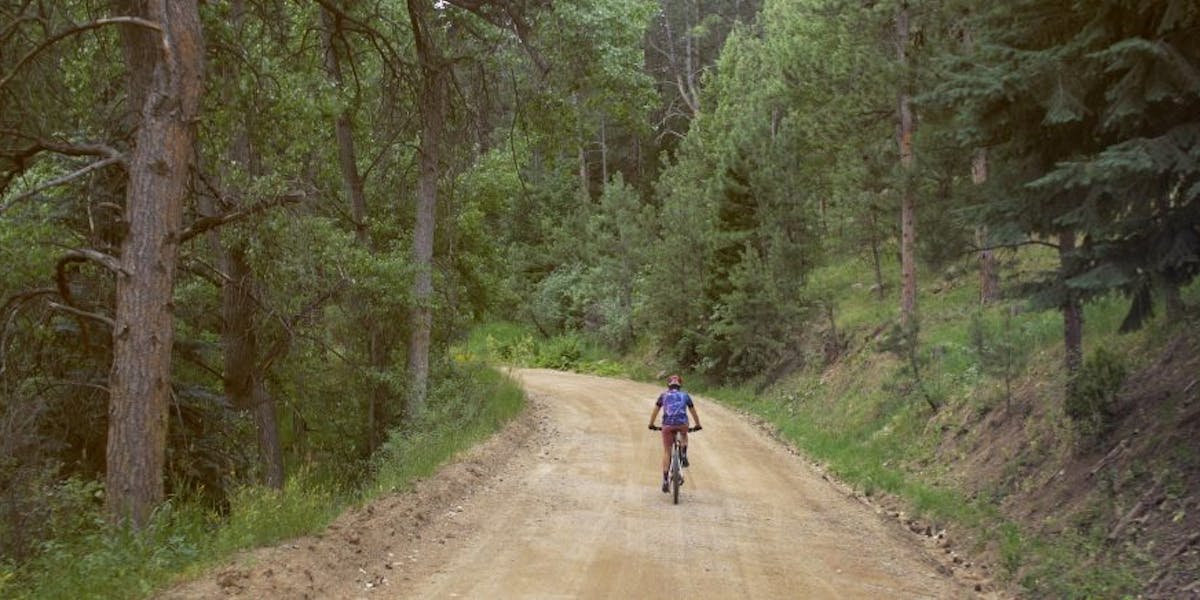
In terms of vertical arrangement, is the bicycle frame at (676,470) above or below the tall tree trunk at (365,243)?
below

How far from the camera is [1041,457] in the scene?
11.8m

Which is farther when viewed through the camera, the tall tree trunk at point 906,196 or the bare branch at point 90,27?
the tall tree trunk at point 906,196

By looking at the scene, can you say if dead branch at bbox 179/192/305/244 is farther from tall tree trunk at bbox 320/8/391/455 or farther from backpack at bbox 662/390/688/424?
tall tree trunk at bbox 320/8/391/455

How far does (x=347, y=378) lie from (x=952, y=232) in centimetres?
1106

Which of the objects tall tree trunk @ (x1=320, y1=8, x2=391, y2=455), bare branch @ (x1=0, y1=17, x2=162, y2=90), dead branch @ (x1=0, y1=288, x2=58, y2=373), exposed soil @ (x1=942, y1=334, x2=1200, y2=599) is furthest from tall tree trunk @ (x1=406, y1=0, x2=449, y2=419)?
exposed soil @ (x1=942, y1=334, x2=1200, y2=599)

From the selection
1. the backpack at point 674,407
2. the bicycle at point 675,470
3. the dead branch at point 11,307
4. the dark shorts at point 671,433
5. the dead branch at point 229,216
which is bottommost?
the bicycle at point 675,470

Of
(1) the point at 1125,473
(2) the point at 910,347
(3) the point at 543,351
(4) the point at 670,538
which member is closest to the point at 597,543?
(4) the point at 670,538

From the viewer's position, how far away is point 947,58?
1054 centimetres

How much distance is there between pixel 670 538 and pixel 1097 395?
4875 mm

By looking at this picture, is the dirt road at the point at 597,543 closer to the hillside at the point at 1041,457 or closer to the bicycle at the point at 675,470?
the bicycle at the point at 675,470

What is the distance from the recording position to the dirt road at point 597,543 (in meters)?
8.34

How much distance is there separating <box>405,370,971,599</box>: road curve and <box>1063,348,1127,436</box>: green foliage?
7.55 ft

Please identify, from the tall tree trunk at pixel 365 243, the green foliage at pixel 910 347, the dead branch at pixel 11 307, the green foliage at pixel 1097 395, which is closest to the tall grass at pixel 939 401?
the green foliage at pixel 910 347

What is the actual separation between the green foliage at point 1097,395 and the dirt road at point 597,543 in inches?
90.0
